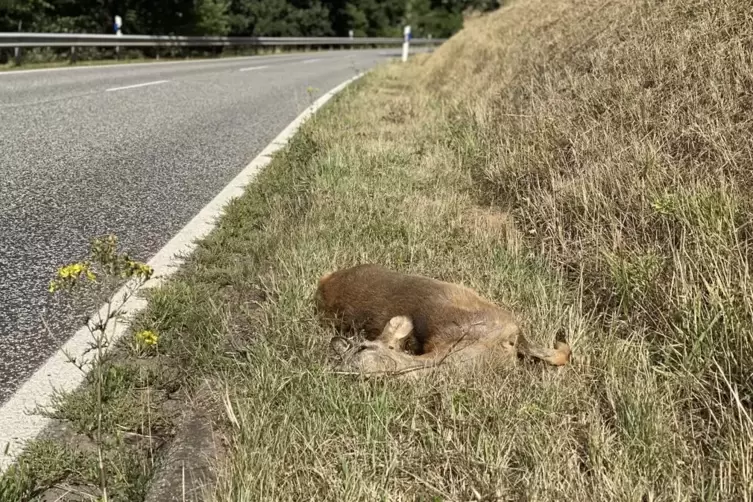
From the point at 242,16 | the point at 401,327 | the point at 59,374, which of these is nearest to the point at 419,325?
the point at 401,327

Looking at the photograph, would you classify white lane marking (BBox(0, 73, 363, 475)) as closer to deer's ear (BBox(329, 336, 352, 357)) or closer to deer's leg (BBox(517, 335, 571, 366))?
deer's ear (BBox(329, 336, 352, 357))

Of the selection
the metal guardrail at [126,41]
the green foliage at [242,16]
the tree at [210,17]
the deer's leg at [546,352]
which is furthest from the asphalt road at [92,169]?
the tree at [210,17]

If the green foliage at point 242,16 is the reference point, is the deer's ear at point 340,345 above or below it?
below

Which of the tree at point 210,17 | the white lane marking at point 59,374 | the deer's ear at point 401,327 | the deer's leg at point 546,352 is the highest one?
the tree at point 210,17

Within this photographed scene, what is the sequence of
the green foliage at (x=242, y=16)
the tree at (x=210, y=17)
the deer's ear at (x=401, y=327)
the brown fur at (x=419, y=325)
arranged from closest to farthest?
the brown fur at (x=419, y=325) → the deer's ear at (x=401, y=327) → the green foliage at (x=242, y=16) → the tree at (x=210, y=17)

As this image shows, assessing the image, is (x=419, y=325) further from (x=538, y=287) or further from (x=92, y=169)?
(x=92, y=169)

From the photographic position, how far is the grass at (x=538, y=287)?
1.73 metres

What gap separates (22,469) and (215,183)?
3788 millimetres

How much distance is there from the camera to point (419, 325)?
2361 millimetres

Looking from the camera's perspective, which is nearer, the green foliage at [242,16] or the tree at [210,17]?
the green foliage at [242,16]

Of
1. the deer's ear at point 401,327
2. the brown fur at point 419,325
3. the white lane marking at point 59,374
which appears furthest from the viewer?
the deer's ear at point 401,327

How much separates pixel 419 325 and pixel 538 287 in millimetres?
764

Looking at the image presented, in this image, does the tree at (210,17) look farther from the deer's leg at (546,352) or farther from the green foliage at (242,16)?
the deer's leg at (546,352)

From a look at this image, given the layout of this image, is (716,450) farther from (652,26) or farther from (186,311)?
(652,26)
